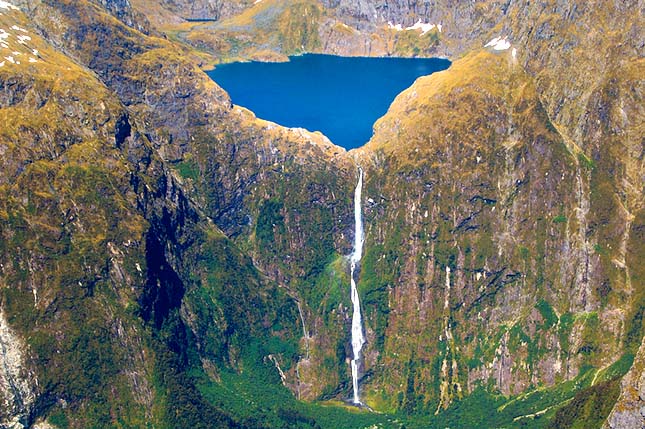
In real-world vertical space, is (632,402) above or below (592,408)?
above

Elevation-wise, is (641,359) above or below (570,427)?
above

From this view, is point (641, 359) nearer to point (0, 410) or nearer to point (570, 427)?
point (570, 427)

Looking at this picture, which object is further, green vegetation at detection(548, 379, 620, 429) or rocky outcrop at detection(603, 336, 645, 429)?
green vegetation at detection(548, 379, 620, 429)

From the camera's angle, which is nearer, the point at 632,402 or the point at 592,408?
the point at 632,402

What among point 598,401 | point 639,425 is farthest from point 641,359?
point 598,401

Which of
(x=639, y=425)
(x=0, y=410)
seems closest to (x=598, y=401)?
(x=639, y=425)

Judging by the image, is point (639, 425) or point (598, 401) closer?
point (639, 425)

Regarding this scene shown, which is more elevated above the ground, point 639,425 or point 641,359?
point 641,359

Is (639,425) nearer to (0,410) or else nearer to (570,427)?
(570,427)

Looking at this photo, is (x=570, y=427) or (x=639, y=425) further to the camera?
(x=570, y=427)

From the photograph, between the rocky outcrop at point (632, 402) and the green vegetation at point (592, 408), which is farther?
the green vegetation at point (592, 408)
